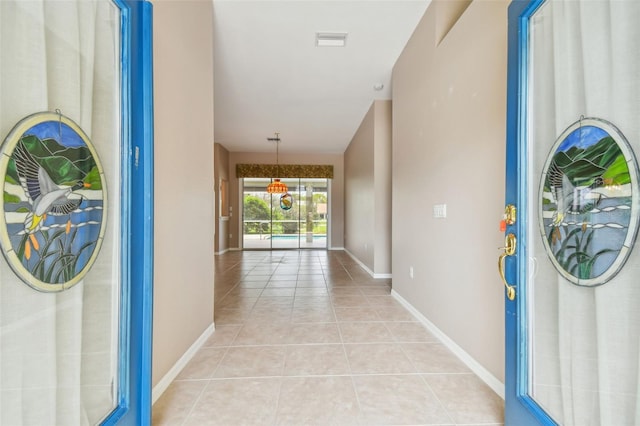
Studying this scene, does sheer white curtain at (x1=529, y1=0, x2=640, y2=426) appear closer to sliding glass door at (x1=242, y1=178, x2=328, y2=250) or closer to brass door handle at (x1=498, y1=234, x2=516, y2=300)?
brass door handle at (x1=498, y1=234, x2=516, y2=300)

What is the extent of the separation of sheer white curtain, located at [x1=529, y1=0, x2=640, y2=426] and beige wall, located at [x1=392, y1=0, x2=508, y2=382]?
487 mm

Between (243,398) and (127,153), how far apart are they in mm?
1505

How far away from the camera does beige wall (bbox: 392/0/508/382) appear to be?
172 centimetres

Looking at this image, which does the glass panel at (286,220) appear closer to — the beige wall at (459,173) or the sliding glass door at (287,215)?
the sliding glass door at (287,215)

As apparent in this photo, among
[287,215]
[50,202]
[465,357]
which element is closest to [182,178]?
[50,202]

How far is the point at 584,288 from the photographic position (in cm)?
101

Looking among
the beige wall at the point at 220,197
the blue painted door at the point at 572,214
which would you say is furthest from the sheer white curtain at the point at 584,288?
the beige wall at the point at 220,197

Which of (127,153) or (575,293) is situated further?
(127,153)

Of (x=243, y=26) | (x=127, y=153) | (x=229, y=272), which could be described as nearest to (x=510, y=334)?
(x=127, y=153)

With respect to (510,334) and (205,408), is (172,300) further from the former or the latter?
(510,334)

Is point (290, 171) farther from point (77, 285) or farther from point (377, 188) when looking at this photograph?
point (77, 285)

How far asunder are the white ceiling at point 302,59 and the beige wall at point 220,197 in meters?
1.54

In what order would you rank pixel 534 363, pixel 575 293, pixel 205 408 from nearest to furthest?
pixel 575 293 < pixel 534 363 < pixel 205 408

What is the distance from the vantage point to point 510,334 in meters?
1.31
